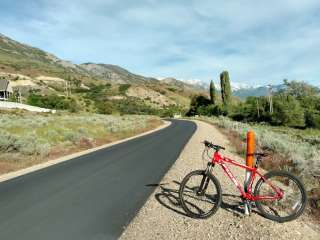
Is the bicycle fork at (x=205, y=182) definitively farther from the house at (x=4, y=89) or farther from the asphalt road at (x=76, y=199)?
the house at (x=4, y=89)

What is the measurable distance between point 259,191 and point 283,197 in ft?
2.12

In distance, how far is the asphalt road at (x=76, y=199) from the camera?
6.13 metres

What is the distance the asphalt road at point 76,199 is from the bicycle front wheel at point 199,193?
1.12 metres

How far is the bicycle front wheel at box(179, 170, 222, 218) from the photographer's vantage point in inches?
258

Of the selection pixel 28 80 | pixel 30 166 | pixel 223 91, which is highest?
pixel 28 80

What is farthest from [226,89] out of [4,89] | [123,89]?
[123,89]

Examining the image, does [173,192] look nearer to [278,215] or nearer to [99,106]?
[278,215]

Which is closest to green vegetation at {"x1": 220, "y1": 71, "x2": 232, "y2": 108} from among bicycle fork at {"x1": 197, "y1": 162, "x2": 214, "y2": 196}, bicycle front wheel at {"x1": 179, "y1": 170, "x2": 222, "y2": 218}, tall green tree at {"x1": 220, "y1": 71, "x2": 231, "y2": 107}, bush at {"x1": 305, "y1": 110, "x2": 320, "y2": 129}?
tall green tree at {"x1": 220, "y1": 71, "x2": 231, "y2": 107}

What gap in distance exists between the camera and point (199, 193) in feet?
22.6

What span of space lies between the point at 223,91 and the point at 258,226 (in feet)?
265

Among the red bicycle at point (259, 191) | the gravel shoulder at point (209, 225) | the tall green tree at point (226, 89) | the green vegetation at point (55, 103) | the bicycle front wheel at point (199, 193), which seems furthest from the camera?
the tall green tree at point (226, 89)

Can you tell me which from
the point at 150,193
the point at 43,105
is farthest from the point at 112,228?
the point at 43,105

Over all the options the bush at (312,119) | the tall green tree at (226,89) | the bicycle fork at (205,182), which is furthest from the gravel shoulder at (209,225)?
the tall green tree at (226,89)

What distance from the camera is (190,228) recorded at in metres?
6.08
